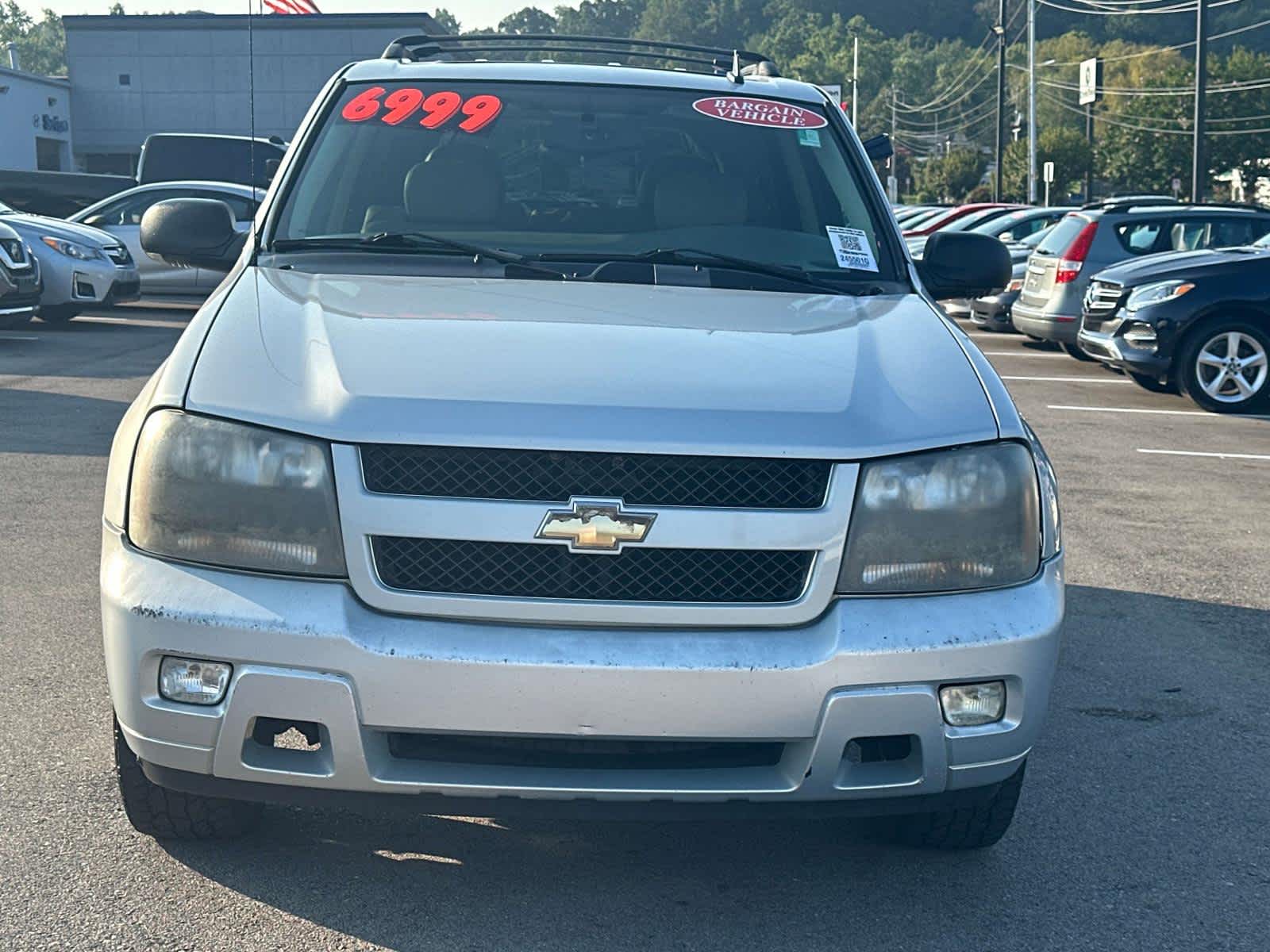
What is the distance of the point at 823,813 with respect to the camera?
10.6 ft

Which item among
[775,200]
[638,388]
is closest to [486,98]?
[775,200]

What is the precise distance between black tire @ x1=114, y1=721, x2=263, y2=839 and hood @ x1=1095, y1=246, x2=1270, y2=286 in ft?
35.4

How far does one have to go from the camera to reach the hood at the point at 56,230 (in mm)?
16312

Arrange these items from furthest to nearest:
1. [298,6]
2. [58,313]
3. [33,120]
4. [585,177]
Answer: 1. [33,120]
2. [298,6]
3. [58,313]
4. [585,177]

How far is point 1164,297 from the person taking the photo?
12789 millimetres

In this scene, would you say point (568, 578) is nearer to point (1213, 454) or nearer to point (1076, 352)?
point (1213, 454)

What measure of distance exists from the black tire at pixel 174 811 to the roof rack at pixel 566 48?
2626 mm

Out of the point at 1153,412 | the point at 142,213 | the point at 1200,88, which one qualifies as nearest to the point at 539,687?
the point at 1153,412

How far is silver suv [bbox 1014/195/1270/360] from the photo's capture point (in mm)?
15219

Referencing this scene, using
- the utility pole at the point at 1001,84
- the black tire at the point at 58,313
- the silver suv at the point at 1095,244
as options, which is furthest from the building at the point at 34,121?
the silver suv at the point at 1095,244

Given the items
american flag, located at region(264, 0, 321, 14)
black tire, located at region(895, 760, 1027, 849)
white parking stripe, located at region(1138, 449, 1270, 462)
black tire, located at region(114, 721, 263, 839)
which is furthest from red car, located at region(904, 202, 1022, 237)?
black tire, located at region(114, 721, 263, 839)

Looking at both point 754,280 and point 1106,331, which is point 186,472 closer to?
point 754,280

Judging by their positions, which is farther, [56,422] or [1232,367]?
[1232,367]

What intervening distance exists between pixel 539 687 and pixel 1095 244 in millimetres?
13335
